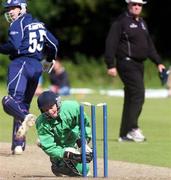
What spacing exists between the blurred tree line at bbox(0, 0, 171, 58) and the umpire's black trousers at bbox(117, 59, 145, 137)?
28197 mm

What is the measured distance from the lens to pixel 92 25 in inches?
1677

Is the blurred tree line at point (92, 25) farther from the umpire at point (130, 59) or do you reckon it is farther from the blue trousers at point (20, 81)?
the blue trousers at point (20, 81)

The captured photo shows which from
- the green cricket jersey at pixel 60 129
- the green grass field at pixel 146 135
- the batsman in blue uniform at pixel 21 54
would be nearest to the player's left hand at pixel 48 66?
the batsman in blue uniform at pixel 21 54

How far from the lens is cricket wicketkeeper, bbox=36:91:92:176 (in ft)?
31.4

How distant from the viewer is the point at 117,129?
16.0 meters

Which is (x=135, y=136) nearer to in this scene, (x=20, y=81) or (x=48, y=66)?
(x=48, y=66)

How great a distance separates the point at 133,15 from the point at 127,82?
110 cm

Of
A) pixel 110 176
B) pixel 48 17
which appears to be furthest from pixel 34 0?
pixel 110 176

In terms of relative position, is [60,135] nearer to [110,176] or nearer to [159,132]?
[110,176]

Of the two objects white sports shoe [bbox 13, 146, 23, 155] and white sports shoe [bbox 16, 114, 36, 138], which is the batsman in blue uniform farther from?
white sports shoe [bbox 16, 114, 36, 138]

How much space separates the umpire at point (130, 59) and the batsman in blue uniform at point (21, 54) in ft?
7.17

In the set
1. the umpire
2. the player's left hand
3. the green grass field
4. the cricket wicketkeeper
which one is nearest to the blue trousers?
the player's left hand

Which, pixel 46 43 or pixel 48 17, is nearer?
pixel 46 43

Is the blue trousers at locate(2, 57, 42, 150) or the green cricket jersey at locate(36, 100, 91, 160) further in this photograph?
the blue trousers at locate(2, 57, 42, 150)
